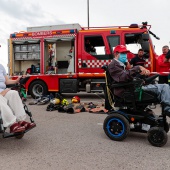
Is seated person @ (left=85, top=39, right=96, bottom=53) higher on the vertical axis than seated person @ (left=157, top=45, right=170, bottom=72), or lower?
higher

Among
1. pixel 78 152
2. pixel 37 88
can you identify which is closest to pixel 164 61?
pixel 37 88

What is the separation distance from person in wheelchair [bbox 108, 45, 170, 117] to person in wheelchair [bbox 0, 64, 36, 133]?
1.45 meters

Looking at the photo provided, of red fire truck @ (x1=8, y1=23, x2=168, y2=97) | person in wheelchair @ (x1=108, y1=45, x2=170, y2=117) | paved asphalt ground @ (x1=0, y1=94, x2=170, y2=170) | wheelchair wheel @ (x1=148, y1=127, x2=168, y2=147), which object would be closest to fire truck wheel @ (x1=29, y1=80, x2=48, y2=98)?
red fire truck @ (x1=8, y1=23, x2=168, y2=97)

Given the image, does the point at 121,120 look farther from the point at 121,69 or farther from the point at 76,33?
the point at 76,33

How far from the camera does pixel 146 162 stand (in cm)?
263

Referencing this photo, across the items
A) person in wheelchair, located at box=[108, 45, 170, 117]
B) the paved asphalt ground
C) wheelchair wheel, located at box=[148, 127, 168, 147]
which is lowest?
the paved asphalt ground

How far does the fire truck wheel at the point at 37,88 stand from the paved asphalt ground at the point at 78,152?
15.8 feet

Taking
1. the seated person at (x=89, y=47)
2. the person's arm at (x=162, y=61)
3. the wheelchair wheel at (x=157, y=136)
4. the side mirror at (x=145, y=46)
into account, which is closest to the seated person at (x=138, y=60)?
the side mirror at (x=145, y=46)

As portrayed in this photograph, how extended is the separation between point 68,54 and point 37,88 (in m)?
1.93

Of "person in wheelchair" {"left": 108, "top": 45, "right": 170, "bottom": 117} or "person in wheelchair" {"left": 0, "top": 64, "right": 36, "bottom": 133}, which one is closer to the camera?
"person in wheelchair" {"left": 0, "top": 64, "right": 36, "bottom": 133}

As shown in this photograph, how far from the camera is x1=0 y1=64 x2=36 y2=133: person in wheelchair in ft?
9.71

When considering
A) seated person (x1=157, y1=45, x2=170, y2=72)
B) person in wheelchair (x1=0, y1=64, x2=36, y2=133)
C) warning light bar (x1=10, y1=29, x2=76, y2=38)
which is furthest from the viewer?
warning light bar (x1=10, y1=29, x2=76, y2=38)

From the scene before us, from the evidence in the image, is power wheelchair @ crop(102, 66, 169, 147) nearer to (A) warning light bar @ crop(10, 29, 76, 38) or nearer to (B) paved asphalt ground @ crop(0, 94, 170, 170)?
(B) paved asphalt ground @ crop(0, 94, 170, 170)

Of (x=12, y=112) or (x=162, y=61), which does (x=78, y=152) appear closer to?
(x=12, y=112)
